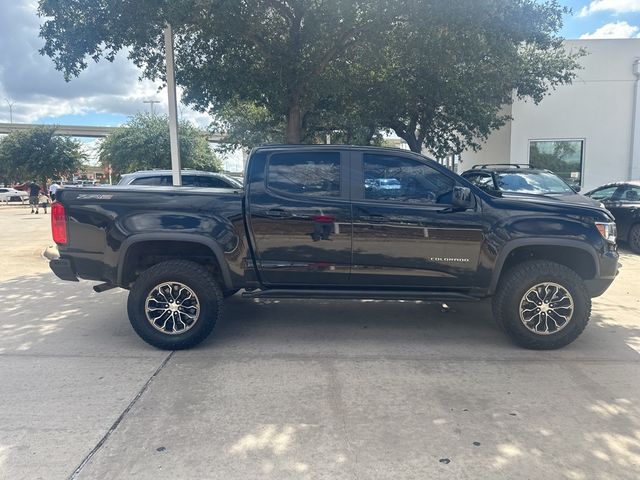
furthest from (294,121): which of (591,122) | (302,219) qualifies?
(591,122)

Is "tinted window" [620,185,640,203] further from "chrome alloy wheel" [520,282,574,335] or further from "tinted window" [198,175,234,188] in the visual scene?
"tinted window" [198,175,234,188]

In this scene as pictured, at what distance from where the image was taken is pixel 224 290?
525 cm

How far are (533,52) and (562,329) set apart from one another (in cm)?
1341

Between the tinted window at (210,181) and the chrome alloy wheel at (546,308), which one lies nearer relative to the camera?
the chrome alloy wheel at (546,308)

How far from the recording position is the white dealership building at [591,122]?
1716 centimetres

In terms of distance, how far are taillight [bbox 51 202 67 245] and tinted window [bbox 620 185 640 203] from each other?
11072 mm

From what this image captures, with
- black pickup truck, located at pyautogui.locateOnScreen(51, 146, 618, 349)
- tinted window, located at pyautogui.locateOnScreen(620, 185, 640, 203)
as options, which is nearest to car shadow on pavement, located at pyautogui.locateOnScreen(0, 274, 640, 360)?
black pickup truck, located at pyautogui.locateOnScreen(51, 146, 618, 349)

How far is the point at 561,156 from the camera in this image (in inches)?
713

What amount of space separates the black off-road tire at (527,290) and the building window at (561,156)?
14518 millimetres

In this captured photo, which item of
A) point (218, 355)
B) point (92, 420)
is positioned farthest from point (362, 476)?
point (218, 355)

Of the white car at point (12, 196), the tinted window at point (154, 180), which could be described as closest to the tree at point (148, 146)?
the white car at point (12, 196)

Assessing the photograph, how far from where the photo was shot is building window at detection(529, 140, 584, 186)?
17844 millimetres

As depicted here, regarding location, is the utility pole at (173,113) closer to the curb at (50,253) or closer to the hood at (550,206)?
the curb at (50,253)

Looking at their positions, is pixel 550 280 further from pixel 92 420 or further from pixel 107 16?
pixel 107 16
